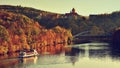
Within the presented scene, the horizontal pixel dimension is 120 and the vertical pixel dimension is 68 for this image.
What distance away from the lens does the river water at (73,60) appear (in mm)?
13129

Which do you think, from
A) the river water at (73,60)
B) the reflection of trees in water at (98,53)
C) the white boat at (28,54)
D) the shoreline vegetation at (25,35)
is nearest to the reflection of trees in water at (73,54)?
the river water at (73,60)

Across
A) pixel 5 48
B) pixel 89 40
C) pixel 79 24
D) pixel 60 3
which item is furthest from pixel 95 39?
pixel 5 48

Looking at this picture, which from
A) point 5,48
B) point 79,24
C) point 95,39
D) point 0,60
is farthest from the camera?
point 95,39

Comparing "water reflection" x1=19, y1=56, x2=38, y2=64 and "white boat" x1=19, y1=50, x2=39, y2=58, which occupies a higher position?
"white boat" x1=19, y1=50, x2=39, y2=58

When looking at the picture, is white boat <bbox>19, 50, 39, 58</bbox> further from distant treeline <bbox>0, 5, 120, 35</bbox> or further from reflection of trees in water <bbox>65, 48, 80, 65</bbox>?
distant treeline <bbox>0, 5, 120, 35</bbox>

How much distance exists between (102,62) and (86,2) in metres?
2.66

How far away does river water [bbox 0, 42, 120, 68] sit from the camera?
13.1 m

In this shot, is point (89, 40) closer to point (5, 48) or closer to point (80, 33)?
point (80, 33)

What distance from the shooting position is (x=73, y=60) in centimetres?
1399

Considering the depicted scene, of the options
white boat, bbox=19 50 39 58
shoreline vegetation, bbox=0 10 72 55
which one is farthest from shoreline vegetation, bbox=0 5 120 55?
white boat, bbox=19 50 39 58

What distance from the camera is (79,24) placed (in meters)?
16.6

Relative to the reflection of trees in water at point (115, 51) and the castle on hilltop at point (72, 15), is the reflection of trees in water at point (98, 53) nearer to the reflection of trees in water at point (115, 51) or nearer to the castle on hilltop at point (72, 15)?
the reflection of trees in water at point (115, 51)

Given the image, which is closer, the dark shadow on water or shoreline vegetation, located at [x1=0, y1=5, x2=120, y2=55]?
the dark shadow on water

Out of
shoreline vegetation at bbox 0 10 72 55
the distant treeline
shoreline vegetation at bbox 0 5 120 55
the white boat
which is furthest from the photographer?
the distant treeline
